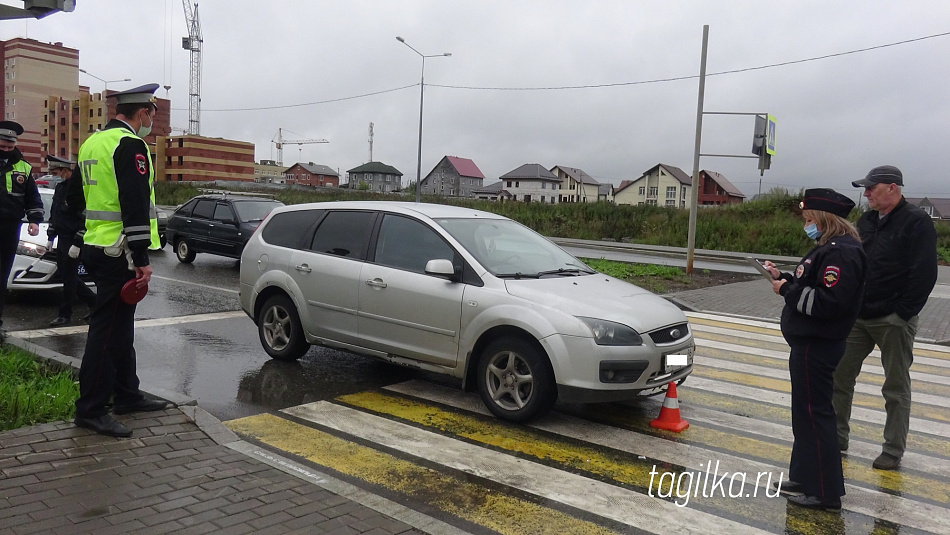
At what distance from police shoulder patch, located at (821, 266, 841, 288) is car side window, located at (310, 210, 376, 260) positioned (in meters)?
3.98

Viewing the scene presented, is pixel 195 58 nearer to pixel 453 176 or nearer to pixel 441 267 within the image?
pixel 453 176

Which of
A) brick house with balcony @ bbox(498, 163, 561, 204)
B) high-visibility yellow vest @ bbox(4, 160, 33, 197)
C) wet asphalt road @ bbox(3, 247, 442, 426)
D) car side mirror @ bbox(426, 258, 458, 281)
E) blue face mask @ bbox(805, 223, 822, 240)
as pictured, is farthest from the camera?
brick house with balcony @ bbox(498, 163, 561, 204)

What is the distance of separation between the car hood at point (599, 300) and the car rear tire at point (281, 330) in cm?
251

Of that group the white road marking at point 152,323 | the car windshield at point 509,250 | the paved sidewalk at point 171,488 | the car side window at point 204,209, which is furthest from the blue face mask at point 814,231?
the car side window at point 204,209

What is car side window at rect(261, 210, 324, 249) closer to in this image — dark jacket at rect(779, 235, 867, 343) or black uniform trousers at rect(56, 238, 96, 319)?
black uniform trousers at rect(56, 238, 96, 319)

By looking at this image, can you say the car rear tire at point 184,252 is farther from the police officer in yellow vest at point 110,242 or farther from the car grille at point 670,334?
the car grille at point 670,334

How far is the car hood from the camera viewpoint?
17.9 ft

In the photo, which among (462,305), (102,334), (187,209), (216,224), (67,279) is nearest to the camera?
(102,334)

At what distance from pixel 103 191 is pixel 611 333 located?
3.59m

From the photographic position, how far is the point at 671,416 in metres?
5.62

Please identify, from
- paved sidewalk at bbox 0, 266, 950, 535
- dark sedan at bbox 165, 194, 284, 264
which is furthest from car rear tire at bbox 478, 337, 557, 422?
dark sedan at bbox 165, 194, 284, 264

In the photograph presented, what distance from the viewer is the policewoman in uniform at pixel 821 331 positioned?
4.16m

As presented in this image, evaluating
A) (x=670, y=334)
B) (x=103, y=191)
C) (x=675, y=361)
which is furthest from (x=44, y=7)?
(x=675, y=361)

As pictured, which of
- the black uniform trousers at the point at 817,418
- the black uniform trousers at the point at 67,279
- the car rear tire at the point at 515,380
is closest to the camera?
the black uniform trousers at the point at 817,418
